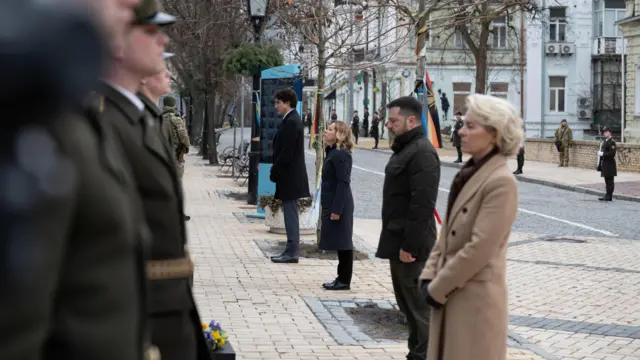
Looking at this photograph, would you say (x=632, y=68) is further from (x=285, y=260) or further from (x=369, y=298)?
(x=369, y=298)

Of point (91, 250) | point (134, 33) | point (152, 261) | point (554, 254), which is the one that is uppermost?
point (134, 33)

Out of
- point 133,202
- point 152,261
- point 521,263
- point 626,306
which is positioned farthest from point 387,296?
point 133,202

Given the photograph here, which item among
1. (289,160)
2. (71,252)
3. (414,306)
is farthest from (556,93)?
(71,252)

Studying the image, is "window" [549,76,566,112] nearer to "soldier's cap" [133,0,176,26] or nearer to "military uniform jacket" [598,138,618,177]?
"military uniform jacket" [598,138,618,177]

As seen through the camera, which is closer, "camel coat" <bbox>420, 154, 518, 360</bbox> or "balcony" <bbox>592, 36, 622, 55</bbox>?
"camel coat" <bbox>420, 154, 518, 360</bbox>

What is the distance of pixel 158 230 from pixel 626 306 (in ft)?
26.7

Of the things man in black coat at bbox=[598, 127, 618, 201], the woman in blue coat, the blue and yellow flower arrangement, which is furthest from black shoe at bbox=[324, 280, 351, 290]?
man in black coat at bbox=[598, 127, 618, 201]

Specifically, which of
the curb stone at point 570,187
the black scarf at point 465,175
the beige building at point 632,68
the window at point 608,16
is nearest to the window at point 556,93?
the window at point 608,16

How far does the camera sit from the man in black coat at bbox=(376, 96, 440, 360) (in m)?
6.69

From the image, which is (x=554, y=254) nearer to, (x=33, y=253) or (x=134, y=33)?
(x=134, y=33)

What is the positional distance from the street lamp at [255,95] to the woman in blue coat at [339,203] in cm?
778

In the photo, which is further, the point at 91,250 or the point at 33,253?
the point at 91,250

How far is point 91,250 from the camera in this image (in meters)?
1.44

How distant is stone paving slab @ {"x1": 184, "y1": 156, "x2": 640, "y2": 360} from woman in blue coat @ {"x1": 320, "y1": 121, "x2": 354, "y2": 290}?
0.28m
